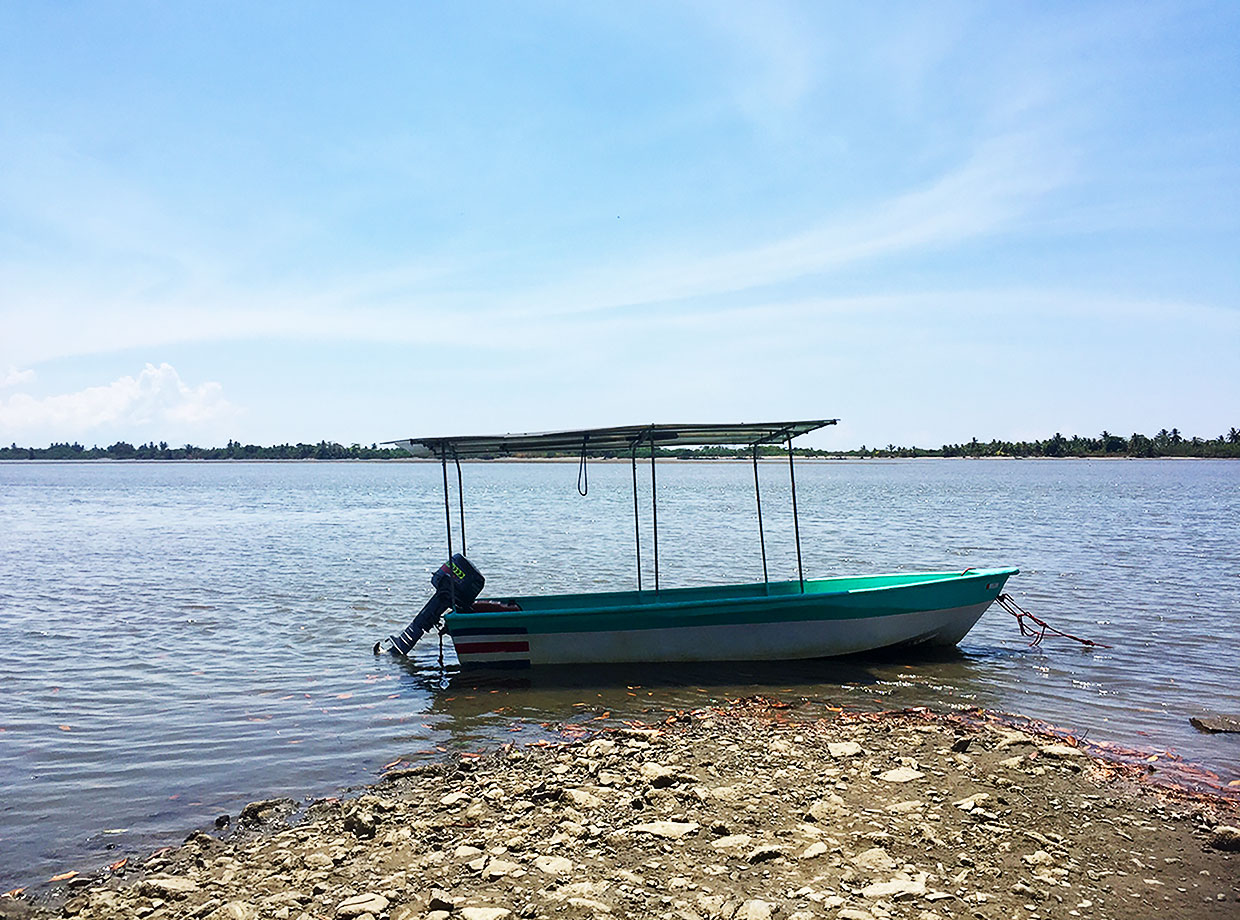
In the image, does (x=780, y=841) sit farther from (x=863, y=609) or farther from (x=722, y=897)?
(x=863, y=609)

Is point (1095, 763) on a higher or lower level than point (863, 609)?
lower

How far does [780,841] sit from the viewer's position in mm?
6059

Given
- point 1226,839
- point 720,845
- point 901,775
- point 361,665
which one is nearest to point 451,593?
point 361,665

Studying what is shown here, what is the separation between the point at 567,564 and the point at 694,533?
953 centimetres

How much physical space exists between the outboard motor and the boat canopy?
171 cm

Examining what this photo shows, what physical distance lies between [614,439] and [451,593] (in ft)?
10.5

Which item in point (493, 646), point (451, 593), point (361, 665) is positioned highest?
point (451, 593)

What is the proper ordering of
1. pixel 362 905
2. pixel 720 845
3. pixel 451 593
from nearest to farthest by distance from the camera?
1. pixel 362 905
2. pixel 720 845
3. pixel 451 593

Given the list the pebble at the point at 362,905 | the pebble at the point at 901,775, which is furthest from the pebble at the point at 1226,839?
the pebble at the point at 362,905

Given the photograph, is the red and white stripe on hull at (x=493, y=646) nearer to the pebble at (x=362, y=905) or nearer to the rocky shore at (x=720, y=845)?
the rocky shore at (x=720, y=845)

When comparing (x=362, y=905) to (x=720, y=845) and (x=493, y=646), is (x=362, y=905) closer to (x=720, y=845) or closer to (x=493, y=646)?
(x=720, y=845)

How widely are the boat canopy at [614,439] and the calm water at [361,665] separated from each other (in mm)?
3247

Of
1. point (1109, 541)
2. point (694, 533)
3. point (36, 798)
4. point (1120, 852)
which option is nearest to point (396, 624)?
point (36, 798)

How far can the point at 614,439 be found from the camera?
12742 mm
